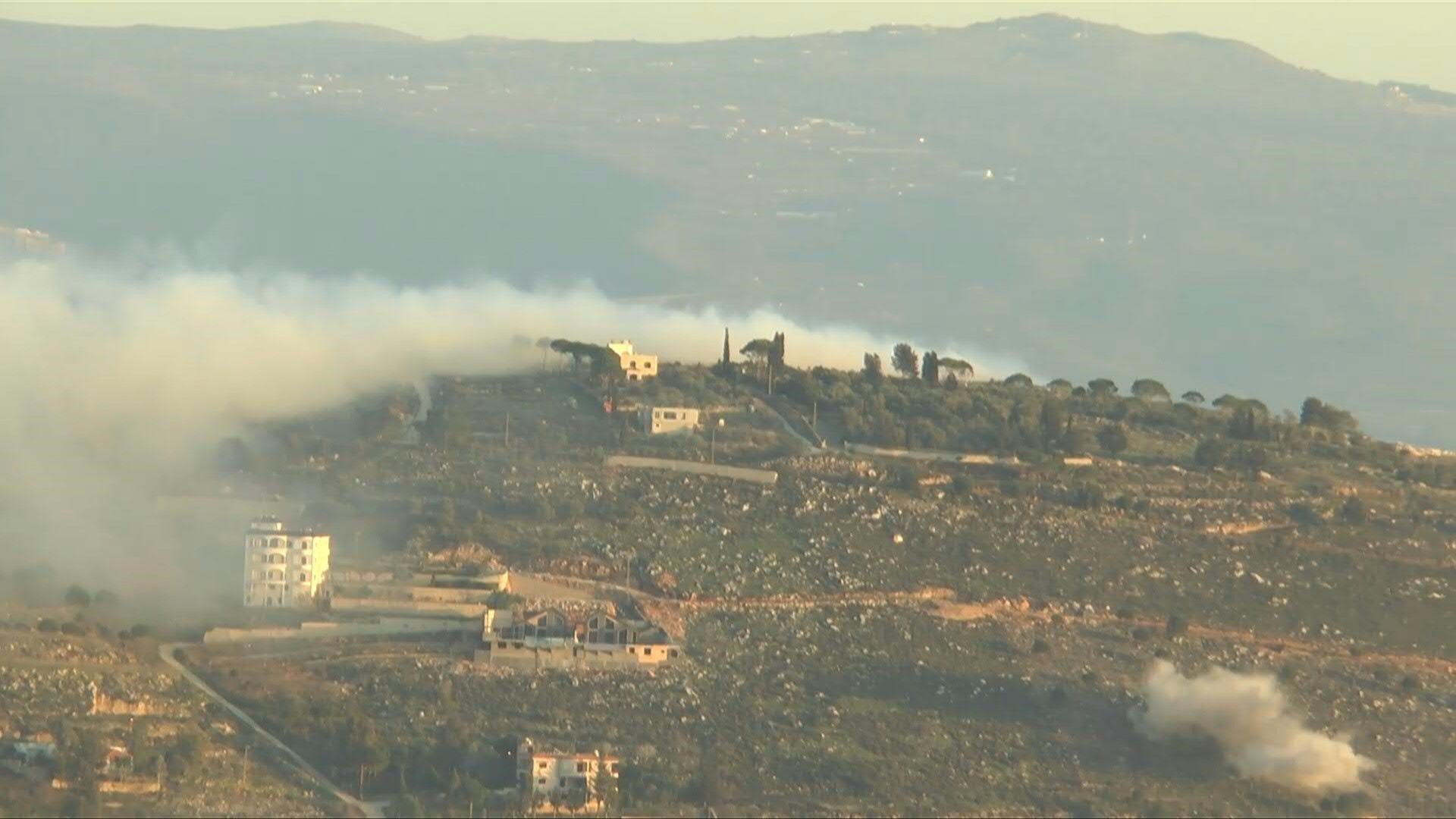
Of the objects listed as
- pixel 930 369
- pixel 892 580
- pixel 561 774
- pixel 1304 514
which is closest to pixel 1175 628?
pixel 892 580

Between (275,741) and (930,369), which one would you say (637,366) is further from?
(275,741)

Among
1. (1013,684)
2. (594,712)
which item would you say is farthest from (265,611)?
(1013,684)

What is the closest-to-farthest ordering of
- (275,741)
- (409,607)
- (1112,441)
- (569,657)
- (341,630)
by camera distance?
1. (275,741)
2. (569,657)
3. (341,630)
4. (409,607)
5. (1112,441)

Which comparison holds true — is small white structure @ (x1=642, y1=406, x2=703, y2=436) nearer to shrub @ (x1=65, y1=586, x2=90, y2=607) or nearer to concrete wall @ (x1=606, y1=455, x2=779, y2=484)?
concrete wall @ (x1=606, y1=455, x2=779, y2=484)

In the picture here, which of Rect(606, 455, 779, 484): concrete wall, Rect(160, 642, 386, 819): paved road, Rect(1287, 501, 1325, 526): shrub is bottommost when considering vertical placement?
Rect(160, 642, 386, 819): paved road

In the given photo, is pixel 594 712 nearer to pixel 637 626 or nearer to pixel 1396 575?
pixel 637 626

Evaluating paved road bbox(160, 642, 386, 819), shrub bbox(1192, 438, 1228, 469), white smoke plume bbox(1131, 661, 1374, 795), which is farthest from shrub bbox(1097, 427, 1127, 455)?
paved road bbox(160, 642, 386, 819)

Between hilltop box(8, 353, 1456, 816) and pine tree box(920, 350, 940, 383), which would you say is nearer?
hilltop box(8, 353, 1456, 816)
